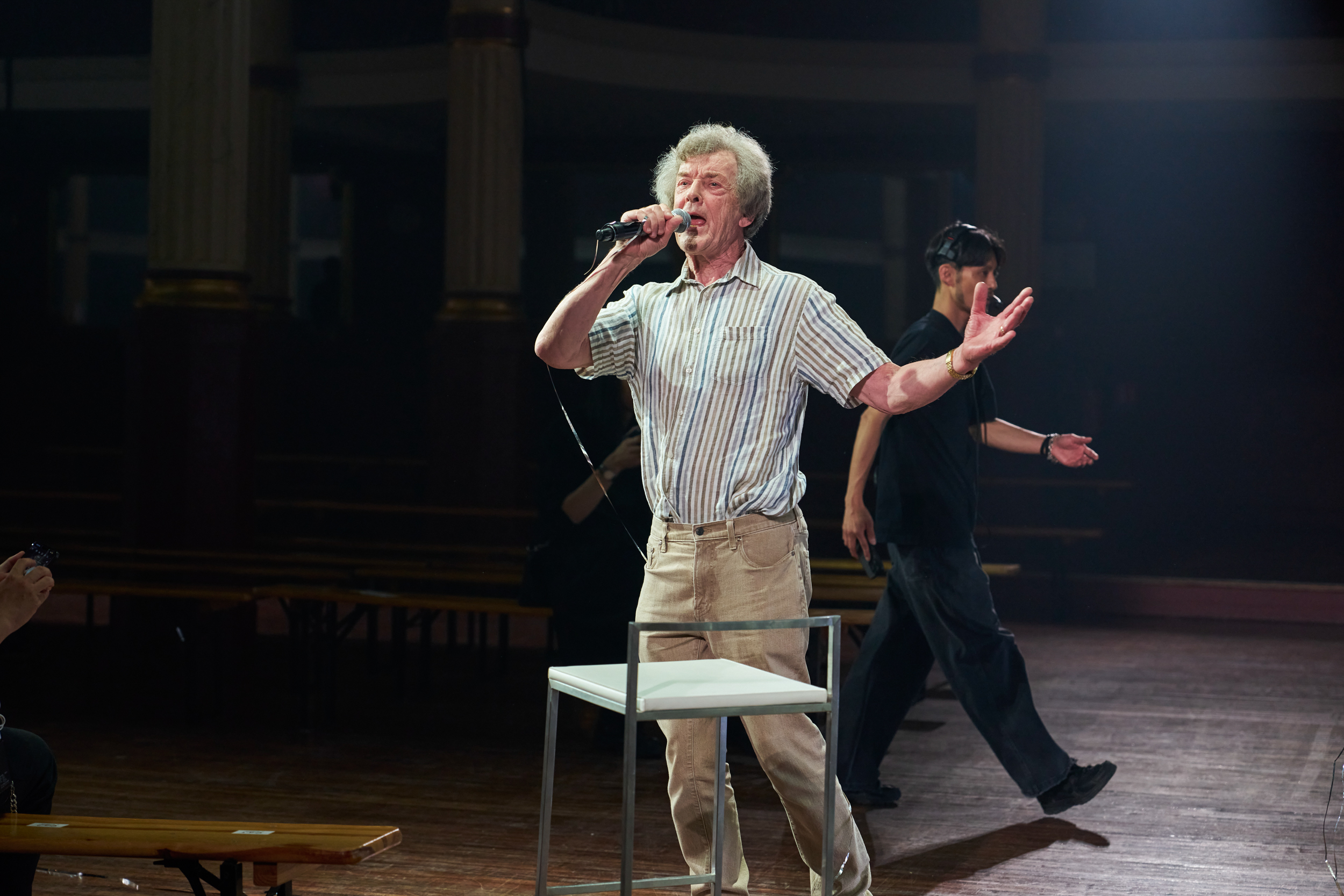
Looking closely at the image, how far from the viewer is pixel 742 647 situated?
2.54 m

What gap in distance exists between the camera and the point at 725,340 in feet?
8.35

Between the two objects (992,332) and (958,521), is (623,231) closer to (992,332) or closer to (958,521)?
(992,332)

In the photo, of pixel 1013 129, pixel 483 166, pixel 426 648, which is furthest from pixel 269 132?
pixel 426 648

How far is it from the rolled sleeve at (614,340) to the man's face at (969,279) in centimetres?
122

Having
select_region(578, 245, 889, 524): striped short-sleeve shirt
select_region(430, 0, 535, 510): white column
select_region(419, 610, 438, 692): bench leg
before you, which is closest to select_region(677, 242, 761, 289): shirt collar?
select_region(578, 245, 889, 524): striped short-sleeve shirt

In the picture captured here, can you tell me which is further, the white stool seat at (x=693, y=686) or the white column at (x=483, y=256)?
the white column at (x=483, y=256)

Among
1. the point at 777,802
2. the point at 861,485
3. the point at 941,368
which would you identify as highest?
the point at 941,368

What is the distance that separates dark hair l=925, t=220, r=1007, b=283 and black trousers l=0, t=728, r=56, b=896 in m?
2.17

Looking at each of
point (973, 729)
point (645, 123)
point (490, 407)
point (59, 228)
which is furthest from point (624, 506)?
point (59, 228)

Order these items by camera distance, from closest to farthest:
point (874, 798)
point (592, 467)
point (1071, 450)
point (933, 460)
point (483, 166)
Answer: point (1071, 450) < point (933, 460) < point (592, 467) < point (874, 798) < point (483, 166)

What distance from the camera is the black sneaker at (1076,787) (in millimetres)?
3475

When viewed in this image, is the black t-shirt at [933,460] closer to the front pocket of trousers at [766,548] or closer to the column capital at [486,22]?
the front pocket of trousers at [766,548]

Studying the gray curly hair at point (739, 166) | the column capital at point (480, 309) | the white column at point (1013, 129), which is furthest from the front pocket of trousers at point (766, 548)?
the white column at point (1013, 129)

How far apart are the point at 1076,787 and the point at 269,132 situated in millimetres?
7286
